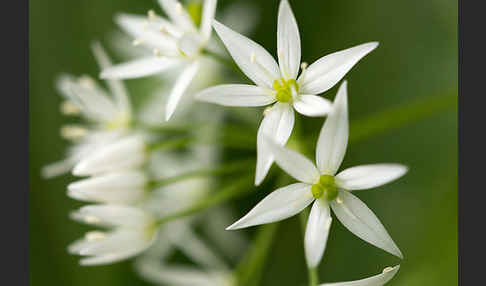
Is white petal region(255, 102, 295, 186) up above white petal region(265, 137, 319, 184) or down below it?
above

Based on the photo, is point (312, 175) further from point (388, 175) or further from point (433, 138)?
point (433, 138)

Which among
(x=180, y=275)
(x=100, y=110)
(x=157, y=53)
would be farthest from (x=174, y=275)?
(x=157, y=53)

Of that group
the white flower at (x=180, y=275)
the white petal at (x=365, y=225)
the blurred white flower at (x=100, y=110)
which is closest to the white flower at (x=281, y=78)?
the white petal at (x=365, y=225)

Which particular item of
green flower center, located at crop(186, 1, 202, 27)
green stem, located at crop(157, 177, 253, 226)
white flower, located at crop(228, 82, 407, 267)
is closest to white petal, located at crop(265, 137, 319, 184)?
white flower, located at crop(228, 82, 407, 267)

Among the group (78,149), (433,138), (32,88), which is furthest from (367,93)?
(32,88)

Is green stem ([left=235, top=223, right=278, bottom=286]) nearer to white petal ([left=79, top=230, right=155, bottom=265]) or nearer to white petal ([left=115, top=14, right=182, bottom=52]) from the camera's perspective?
white petal ([left=79, top=230, right=155, bottom=265])

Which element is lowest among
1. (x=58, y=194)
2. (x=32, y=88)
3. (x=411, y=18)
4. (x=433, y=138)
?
(x=58, y=194)
